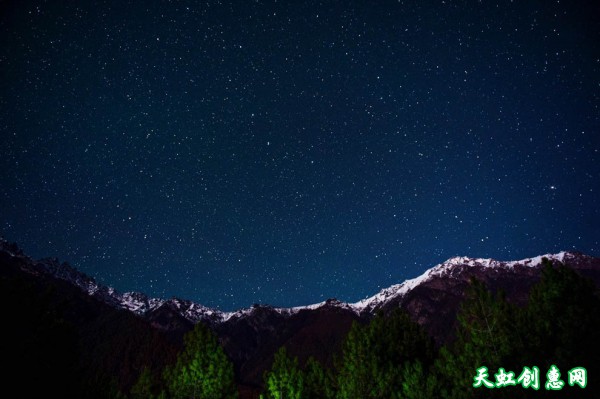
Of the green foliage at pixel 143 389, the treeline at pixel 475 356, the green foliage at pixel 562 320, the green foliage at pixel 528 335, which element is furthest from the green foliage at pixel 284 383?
the green foliage at pixel 562 320

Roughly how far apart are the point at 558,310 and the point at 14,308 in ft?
87.5

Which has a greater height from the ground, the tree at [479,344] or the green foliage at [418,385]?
the tree at [479,344]

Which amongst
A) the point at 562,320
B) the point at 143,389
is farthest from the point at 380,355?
the point at 143,389

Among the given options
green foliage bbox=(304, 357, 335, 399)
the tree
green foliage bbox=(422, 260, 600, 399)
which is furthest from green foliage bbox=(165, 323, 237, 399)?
the tree

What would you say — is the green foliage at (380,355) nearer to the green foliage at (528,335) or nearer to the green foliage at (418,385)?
the green foliage at (418,385)

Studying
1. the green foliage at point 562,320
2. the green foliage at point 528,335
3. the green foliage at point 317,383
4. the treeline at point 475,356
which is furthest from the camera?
the green foliage at point 317,383

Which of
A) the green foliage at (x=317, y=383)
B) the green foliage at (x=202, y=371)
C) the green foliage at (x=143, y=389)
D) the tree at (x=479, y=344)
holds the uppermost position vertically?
the tree at (x=479, y=344)

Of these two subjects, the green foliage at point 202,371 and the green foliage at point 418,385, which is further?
the green foliage at point 202,371

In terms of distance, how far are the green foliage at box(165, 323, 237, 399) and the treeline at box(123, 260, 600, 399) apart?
67 millimetres

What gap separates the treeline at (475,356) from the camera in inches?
744

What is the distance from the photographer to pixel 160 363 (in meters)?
143

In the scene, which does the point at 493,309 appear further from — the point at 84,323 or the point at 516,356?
the point at 84,323

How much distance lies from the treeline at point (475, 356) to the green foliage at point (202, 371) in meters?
0.07

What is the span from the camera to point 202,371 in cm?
2730
